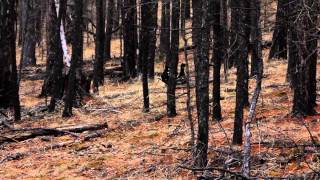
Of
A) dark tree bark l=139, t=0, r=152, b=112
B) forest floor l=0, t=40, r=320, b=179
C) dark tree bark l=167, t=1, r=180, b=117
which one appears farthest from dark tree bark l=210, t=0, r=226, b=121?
dark tree bark l=139, t=0, r=152, b=112

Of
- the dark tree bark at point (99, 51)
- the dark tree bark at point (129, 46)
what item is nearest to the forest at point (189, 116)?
the dark tree bark at point (99, 51)

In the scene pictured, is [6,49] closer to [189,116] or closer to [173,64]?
[173,64]

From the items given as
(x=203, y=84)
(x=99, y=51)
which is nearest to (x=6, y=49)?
(x=99, y=51)

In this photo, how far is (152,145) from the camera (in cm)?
1171

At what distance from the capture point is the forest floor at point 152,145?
918 cm

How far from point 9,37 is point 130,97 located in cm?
459

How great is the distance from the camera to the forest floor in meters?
9.18

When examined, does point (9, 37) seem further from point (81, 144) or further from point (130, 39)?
point (130, 39)

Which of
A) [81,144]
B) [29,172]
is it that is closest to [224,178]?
[29,172]

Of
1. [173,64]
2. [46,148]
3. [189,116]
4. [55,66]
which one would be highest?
[173,64]

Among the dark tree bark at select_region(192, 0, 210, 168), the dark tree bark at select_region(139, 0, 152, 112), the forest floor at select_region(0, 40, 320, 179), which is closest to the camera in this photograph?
the dark tree bark at select_region(192, 0, 210, 168)

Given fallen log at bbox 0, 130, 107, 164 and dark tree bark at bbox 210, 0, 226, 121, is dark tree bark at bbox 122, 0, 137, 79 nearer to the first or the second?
fallen log at bbox 0, 130, 107, 164

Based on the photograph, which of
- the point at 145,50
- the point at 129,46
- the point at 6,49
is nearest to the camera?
the point at 145,50

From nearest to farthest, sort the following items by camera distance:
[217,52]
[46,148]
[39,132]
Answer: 1. [46,148]
2. [217,52]
3. [39,132]
